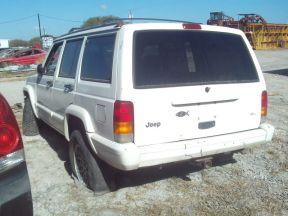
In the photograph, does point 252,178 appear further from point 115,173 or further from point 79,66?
point 79,66

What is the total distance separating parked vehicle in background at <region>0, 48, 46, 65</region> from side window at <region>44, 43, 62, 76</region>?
21287 millimetres

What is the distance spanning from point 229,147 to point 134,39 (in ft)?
5.03

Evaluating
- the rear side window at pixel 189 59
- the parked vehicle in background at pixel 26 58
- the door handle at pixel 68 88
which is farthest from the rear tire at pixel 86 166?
the parked vehicle in background at pixel 26 58

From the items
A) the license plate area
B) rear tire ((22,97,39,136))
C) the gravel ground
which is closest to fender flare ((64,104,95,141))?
the gravel ground

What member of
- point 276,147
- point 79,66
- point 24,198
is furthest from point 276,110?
point 24,198

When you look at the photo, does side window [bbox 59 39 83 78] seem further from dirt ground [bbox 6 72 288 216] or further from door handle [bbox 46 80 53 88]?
dirt ground [bbox 6 72 288 216]

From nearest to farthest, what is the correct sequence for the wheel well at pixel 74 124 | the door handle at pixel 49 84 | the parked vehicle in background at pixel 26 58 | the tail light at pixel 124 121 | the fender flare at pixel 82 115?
the tail light at pixel 124 121 < the fender flare at pixel 82 115 < the wheel well at pixel 74 124 < the door handle at pixel 49 84 < the parked vehicle in background at pixel 26 58

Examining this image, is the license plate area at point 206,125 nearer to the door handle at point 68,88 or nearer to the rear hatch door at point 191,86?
the rear hatch door at point 191,86

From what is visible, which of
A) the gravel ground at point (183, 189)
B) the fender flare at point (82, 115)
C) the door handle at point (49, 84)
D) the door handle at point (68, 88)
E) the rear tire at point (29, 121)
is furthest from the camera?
the rear tire at point (29, 121)

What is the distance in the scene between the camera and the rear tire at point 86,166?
165 inches

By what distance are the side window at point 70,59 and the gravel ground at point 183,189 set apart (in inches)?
51.8

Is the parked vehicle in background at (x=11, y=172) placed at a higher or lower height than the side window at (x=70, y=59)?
lower

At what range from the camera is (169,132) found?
3811 mm

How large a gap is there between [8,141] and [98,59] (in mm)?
1875
